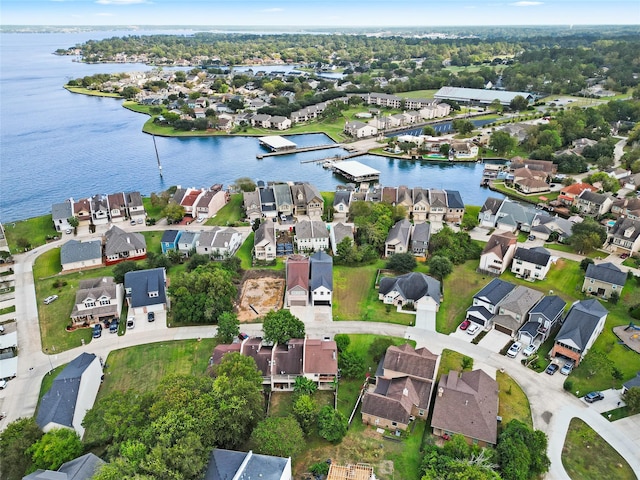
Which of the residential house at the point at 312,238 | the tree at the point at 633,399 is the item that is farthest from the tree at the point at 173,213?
the tree at the point at 633,399

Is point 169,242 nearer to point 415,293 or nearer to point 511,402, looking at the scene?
point 415,293

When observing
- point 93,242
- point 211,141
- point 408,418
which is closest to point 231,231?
point 93,242

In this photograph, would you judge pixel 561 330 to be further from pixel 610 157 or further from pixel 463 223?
pixel 610 157

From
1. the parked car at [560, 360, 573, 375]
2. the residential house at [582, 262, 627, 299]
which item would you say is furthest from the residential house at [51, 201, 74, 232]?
the residential house at [582, 262, 627, 299]

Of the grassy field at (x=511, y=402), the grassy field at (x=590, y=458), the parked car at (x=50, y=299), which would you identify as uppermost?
the parked car at (x=50, y=299)

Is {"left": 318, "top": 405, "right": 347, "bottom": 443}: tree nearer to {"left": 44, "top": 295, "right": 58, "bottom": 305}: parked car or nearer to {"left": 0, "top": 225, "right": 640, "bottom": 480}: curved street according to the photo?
{"left": 0, "top": 225, "right": 640, "bottom": 480}: curved street

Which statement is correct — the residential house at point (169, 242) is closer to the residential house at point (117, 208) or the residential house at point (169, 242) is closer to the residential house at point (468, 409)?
the residential house at point (117, 208)
